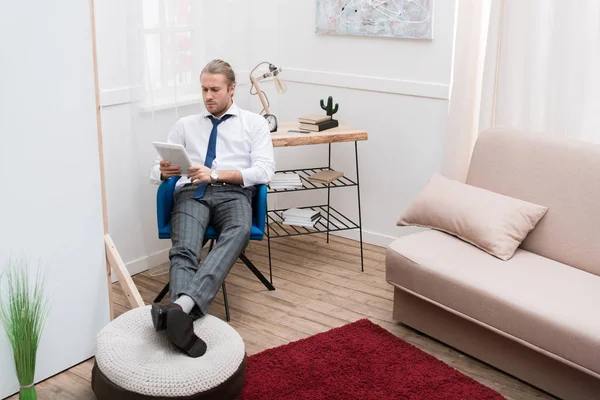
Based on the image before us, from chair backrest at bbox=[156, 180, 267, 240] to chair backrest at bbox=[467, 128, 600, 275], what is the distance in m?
1.02

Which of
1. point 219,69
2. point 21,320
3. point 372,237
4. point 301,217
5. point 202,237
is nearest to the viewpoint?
point 21,320

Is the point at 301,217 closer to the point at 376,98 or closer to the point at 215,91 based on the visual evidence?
the point at 376,98

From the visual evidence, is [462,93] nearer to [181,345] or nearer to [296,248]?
[296,248]

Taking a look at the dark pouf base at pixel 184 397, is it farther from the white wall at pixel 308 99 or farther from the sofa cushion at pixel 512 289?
the white wall at pixel 308 99

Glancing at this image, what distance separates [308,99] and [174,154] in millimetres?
1498

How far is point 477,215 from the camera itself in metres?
3.16

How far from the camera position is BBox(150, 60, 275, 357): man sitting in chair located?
3084 mm

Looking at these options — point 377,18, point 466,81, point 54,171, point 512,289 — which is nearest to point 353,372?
point 512,289

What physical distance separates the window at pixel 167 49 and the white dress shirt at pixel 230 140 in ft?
1.13

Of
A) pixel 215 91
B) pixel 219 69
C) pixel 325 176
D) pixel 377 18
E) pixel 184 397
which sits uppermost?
pixel 377 18

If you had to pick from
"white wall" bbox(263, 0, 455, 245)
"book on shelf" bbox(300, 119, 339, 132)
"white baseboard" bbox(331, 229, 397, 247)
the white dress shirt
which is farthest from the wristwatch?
"white baseboard" bbox(331, 229, 397, 247)

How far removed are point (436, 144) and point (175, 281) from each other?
5.82 feet

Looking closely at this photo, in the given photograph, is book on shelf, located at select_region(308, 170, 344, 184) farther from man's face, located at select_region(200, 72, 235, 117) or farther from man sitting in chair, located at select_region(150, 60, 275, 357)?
man's face, located at select_region(200, 72, 235, 117)

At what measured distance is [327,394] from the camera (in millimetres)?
2768
